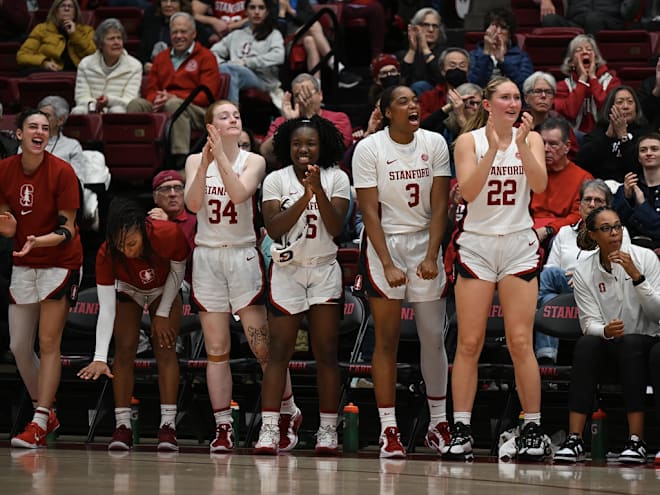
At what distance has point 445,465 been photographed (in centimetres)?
664

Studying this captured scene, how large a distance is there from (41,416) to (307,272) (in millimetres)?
1799

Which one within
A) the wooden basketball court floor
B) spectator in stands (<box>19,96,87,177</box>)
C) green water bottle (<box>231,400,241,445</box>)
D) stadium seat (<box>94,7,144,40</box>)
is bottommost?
the wooden basketball court floor

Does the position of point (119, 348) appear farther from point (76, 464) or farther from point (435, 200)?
point (435, 200)

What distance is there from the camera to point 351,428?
7.84 metres

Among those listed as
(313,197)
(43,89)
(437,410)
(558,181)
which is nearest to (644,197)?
(558,181)

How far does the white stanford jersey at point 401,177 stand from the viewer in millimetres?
7352

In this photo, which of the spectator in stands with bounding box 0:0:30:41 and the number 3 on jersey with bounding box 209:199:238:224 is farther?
the spectator in stands with bounding box 0:0:30:41

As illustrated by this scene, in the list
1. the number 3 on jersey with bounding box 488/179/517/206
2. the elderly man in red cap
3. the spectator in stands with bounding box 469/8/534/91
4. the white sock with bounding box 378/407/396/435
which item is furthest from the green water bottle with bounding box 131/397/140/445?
the spectator in stands with bounding box 469/8/534/91

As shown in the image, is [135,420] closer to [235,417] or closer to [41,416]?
[235,417]

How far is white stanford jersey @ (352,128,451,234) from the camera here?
24.1 feet

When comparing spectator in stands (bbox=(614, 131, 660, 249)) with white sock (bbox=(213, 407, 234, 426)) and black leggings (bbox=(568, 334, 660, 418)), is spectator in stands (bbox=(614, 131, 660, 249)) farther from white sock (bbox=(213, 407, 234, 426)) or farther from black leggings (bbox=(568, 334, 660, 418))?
white sock (bbox=(213, 407, 234, 426))

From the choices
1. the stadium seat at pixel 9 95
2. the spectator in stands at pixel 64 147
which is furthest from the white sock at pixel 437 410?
the stadium seat at pixel 9 95

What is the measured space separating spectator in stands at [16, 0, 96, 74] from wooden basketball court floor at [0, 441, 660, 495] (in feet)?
19.8

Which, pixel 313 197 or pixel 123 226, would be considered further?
pixel 123 226
